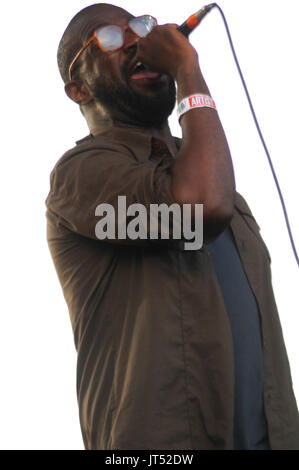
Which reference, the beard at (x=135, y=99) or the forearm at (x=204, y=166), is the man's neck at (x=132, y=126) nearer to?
the beard at (x=135, y=99)

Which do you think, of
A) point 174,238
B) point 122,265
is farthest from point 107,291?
point 174,238

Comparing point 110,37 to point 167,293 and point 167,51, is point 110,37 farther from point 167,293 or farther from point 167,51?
point 167,293

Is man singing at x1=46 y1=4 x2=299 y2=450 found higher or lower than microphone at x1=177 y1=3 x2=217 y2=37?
lower

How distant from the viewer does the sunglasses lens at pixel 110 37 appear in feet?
4.92

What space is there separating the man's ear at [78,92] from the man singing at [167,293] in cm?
12

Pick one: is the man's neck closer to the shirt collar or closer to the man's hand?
the shirt collar

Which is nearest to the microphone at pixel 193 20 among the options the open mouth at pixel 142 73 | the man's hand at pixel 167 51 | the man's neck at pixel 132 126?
the man's hand at pixel 167 51

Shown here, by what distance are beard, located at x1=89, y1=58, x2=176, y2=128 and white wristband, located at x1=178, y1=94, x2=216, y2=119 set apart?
23cm

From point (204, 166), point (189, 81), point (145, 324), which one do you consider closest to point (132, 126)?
point (189, 81)

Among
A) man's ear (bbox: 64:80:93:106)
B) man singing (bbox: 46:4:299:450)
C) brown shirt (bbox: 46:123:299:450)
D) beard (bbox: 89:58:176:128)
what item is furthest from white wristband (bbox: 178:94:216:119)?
man's ear (bbox: 64:80:93:106)

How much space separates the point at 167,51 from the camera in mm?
1328

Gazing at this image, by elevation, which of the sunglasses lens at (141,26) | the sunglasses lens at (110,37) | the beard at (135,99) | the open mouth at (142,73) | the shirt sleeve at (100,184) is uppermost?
the sunglasses lens at (141,26)

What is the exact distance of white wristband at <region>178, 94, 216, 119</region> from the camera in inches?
48.9
